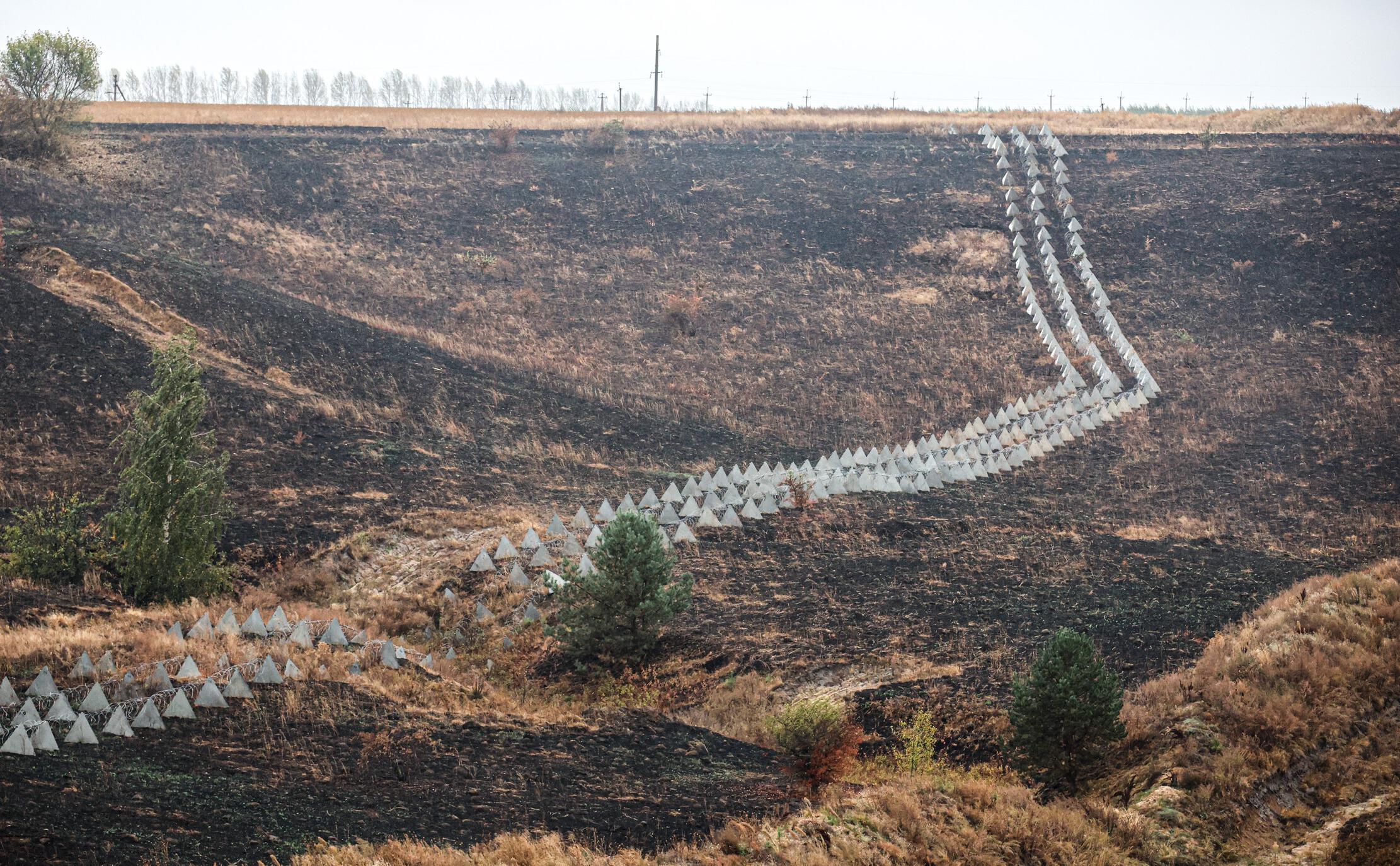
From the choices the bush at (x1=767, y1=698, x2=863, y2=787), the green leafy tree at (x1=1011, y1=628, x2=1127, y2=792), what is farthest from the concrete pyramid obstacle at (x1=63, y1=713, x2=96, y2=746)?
the green leafy tree at (x1=1011, y1=628, x2=1127, y2=792)

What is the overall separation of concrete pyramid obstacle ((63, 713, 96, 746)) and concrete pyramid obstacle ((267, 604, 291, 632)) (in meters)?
4.64

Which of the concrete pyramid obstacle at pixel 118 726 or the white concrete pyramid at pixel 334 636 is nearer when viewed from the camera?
the concrete pyramid obstacle at pixel 118 726

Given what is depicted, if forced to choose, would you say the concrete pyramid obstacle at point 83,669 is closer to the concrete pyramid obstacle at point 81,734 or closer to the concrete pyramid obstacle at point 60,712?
the concrete pyramid obstacle at point 60,712

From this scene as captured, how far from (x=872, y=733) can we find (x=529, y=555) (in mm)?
9861

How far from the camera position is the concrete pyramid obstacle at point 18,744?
1331 centimetres

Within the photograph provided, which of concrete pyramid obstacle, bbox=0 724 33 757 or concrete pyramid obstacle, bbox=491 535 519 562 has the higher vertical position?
concrete pyramid obstacle, bbox=0 724 33 757

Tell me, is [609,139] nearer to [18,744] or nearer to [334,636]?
A: [334,636]

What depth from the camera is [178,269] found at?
39000mm

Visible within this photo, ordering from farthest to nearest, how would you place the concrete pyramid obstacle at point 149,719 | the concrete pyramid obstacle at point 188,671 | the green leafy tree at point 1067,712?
1. the concrete pyramid obstacle at point 188,671
2. the concrete pyramid obstacle at point 149,719
3. the green leafy tree at point 1067,712

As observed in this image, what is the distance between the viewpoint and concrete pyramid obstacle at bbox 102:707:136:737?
14391 mm

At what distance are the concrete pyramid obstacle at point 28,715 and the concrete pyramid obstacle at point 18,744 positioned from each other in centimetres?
50

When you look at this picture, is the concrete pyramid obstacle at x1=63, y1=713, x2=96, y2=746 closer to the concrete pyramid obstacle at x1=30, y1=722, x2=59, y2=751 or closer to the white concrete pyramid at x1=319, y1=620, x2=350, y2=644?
the concrete pyramid obstacle at x1=30, y1=722, x2=59, y2=751

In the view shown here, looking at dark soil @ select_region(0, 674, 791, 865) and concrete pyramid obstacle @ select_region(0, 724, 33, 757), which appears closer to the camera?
dark soil @ select_region(0, 674, 791, 865)

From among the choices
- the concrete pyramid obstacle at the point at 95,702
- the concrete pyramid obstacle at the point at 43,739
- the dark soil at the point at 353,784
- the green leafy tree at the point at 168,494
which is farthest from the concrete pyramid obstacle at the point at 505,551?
the concrete pyramid obstacle at the point at 43,739
